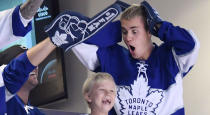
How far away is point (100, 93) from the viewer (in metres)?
1.58

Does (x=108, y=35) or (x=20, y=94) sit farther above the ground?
(x=108, y=35)

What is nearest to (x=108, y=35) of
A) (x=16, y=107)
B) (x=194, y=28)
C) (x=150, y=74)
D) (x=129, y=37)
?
(x=129, y=37)

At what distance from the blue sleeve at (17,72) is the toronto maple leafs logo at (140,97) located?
0.58 metres

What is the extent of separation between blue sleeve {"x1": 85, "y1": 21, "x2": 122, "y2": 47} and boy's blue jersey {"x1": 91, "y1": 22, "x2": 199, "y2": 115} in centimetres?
3

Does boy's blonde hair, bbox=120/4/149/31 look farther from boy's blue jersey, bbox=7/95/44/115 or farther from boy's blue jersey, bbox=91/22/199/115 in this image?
boy's blue jersey, bbox=7/95/44/115

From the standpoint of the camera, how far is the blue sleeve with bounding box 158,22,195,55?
171 cm

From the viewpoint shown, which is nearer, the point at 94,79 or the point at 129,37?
the point at 94,79

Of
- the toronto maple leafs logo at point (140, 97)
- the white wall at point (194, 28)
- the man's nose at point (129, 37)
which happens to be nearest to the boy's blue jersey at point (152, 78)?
the toronto maple leafs logo at point (140, 97)

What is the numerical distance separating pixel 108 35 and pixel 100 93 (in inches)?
13.0

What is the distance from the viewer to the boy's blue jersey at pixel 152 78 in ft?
5.75

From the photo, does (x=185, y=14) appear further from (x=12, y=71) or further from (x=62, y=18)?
(x=12, y=71)

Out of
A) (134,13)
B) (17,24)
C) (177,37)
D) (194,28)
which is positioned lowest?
(194,28)

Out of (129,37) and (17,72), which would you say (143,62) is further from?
(17,72)

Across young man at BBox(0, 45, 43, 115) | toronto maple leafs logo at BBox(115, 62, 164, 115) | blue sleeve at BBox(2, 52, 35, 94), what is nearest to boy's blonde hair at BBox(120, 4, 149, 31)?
toronto maple leafs logo at BBox(115, 62, 164, 115)
